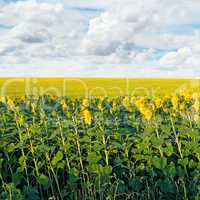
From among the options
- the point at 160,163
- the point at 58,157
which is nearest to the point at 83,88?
the point at 58,157

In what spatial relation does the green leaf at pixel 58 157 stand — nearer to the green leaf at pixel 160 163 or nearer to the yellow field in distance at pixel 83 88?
the green leaf at pixel 160 163

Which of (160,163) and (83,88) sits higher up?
(83,88)

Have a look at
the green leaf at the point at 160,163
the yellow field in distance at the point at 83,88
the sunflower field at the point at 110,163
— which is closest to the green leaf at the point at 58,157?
the sunflower field at the point at 110,163

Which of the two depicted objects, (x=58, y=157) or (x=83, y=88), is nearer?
(x=58, y=157)

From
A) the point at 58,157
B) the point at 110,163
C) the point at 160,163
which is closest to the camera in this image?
the point at 160,163

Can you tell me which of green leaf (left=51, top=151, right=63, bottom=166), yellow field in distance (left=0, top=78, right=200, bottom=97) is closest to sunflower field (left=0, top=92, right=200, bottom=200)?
green leaf (left=51, top=151, right=63, bottom=166)

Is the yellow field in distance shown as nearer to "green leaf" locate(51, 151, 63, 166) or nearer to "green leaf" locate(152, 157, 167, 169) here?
"green leaf" locate(51, 151, 63, 166)

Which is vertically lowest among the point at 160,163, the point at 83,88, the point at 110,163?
the point at 110,163

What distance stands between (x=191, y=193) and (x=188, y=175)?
1.62 ft

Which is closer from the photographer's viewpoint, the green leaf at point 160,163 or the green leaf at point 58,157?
the green leaf at point 160,163

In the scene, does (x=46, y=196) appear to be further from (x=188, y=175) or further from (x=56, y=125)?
(x=188, y=175)

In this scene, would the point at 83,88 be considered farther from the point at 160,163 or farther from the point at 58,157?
the point at 160,163

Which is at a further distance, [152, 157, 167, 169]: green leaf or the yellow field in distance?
the yellow field in distance

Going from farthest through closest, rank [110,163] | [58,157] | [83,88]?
[83,88] < [110,163] < [58,157]
